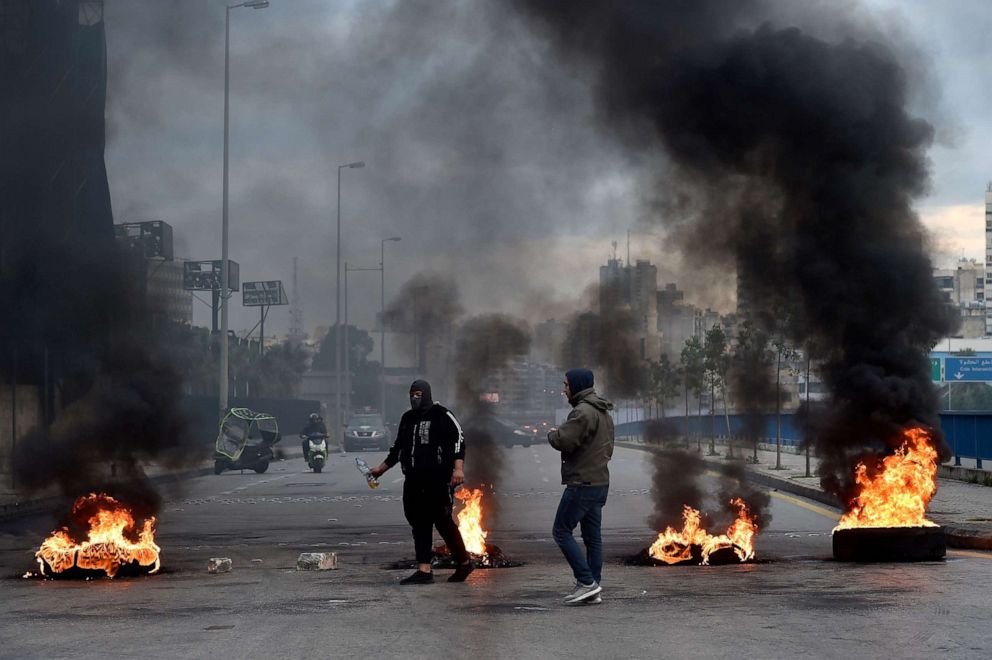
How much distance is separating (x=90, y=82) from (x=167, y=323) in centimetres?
618

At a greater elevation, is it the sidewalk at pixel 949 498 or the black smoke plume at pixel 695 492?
the black smoke plume at pixel 695 492

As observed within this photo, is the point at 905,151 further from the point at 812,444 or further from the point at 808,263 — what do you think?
the point at 812,444

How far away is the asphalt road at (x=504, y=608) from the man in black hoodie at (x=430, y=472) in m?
0.32

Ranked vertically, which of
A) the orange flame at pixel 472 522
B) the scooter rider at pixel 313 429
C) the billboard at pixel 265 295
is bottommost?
the orange flame at pixel 472 522

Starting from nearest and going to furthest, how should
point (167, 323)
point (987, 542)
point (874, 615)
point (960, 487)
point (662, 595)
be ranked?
point (874, 615) → point (662, 595) → point (987, 542) → point (167, 323) → point (960, 487)

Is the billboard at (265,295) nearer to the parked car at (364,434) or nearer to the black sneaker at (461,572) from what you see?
the parked car at (364,434)

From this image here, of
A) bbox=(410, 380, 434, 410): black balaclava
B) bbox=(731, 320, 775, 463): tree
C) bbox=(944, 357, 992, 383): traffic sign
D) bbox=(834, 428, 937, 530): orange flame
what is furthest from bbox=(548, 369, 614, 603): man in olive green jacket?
bbox=(944, 357, 992, 383): traffic sign

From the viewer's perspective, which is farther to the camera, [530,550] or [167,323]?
[167,323]

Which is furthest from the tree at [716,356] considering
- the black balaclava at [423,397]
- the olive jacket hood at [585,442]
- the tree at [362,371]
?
the tree at [362,371]

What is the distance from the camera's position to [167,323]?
15.6 meters

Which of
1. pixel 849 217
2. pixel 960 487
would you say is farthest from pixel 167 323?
pixel 960 487

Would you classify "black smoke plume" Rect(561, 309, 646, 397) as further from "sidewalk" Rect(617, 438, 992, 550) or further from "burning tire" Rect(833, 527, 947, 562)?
"burning tire" Rect(833, 527, 947, 562)

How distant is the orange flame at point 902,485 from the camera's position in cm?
1223

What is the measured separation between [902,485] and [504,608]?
473 cm
